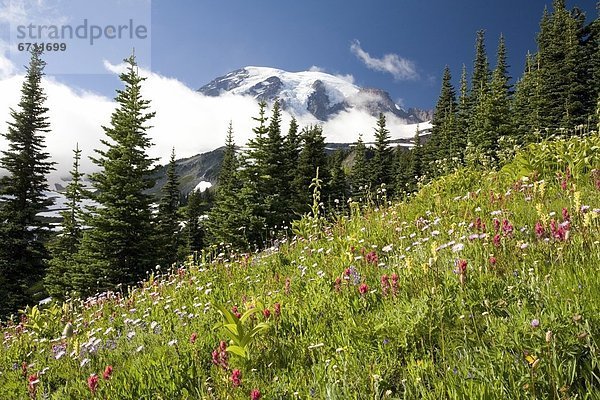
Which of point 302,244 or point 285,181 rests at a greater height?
point 285,181

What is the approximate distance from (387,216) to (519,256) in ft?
12.3

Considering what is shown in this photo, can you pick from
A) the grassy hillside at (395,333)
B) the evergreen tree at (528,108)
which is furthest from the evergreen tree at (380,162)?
the grassy hillside at (395,333)

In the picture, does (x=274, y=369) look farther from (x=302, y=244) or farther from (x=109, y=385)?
(x=302, y=244)

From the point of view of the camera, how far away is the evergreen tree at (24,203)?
91.5 ft

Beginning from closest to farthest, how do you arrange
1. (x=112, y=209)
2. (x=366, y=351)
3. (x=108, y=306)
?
(x=366, y=351) < (x=108, y=306) < (x=112, y=209)

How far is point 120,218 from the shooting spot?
74.7 feet

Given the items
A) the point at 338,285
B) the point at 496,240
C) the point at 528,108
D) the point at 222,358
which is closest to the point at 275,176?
the point at 338,285

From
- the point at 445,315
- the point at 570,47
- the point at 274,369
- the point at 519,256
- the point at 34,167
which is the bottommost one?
the point at 274,369

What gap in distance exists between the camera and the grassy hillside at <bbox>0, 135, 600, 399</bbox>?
194 cm

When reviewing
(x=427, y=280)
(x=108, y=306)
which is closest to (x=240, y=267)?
(x=108, y=306)

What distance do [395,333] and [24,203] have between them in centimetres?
3551

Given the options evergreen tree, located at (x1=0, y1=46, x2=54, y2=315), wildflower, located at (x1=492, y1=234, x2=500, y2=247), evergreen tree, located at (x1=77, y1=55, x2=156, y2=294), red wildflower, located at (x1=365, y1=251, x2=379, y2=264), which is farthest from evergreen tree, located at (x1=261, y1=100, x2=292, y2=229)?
wildflower, located at (x1=492, y1=234, x2=500, y2=247)

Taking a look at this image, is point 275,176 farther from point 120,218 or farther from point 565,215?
point 565,215

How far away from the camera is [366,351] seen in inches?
101
